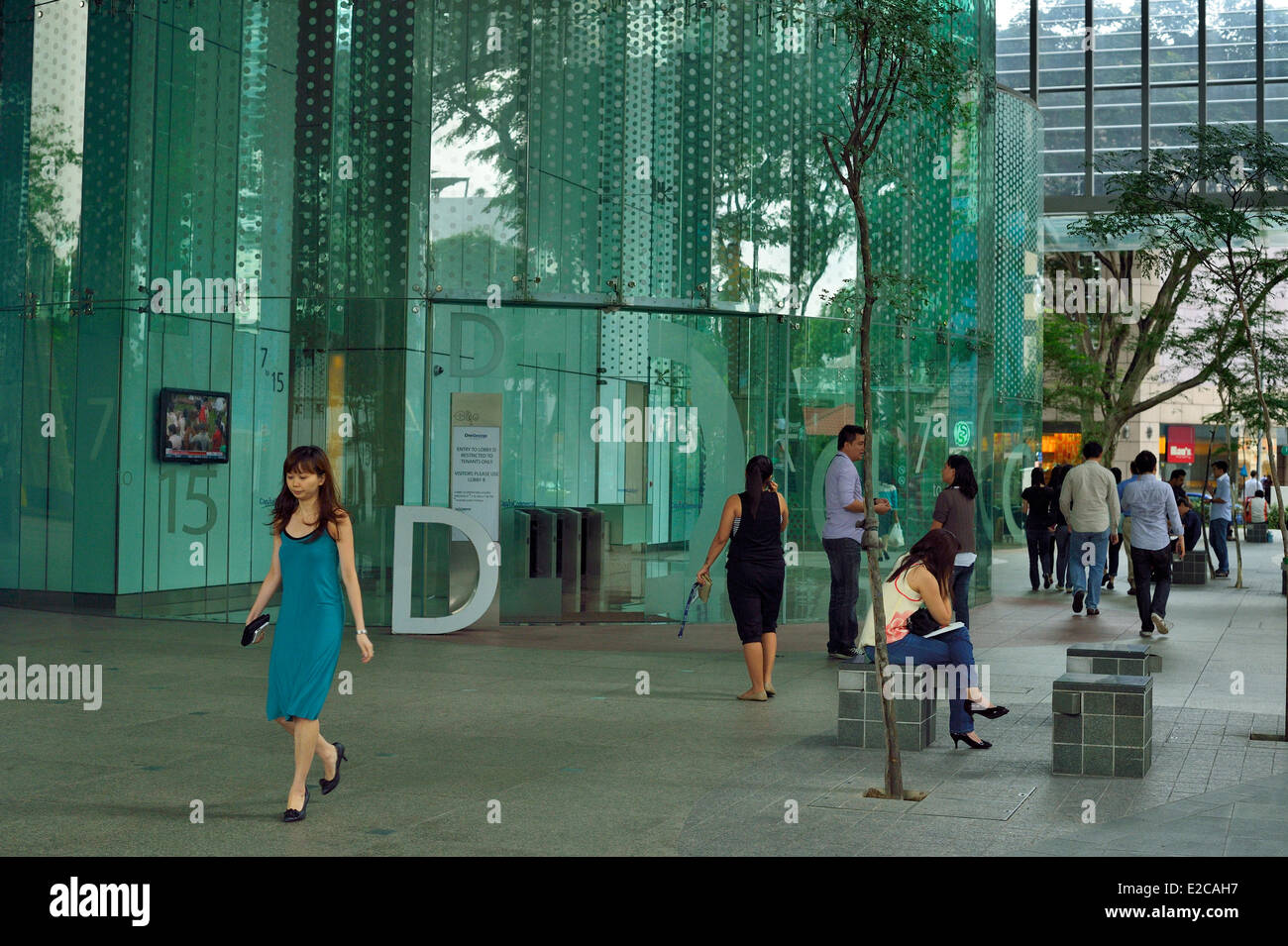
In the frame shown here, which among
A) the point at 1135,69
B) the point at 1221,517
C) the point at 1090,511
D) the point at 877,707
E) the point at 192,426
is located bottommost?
the point at 877,707

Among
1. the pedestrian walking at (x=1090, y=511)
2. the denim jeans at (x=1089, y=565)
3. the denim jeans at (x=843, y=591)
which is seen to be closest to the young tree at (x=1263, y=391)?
the denim jeans at (x=1089, y=565)

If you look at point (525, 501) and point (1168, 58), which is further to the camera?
point (1168, 58)

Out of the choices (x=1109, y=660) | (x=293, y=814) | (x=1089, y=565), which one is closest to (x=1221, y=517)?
(x=1089, y=565)

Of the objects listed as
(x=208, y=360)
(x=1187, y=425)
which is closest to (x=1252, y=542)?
(x=208, y=360)

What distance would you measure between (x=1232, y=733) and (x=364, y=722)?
5488 mm

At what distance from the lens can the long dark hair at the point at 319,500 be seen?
265 inches

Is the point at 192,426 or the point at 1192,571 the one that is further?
the point at 1192,571

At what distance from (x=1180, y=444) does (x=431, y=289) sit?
228 feet

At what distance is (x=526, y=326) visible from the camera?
14.9 m

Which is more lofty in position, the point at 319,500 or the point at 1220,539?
the point at 319,500

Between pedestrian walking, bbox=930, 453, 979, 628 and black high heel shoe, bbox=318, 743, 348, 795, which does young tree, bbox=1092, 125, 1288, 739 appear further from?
black high heel shoe, bbox=318, 743, 348, 795

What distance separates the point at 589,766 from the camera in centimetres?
776

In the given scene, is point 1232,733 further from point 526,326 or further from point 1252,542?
point 1252,542

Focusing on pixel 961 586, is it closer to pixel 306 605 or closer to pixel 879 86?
pixel 879 86
